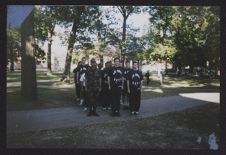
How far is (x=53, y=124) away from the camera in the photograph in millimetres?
8820

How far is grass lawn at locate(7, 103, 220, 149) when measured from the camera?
27.9 ft

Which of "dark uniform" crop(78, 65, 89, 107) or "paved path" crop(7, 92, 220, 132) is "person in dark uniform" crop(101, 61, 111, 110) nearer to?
"paved path" crop(7, 92, 220, 132)

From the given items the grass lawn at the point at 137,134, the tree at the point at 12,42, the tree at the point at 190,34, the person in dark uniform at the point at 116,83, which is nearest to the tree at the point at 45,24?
the tree at the point at 12,42

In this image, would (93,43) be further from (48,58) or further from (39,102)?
(39,102)

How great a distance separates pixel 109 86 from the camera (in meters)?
9.59

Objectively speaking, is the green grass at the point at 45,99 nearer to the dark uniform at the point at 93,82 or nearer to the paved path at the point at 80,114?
the paved path at the point at 80,114

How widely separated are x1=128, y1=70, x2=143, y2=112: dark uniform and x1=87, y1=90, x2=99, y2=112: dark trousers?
821mm

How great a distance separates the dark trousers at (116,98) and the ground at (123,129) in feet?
1.37

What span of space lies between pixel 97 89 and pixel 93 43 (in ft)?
3.59

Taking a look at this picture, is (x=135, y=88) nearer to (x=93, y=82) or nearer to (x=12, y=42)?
(x=93, y=82)

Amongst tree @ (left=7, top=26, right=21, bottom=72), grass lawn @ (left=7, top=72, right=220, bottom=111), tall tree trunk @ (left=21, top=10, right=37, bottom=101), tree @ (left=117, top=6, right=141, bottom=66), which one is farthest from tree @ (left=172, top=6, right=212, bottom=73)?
tree @ (left=7, top=26, right=21, bottom=72)

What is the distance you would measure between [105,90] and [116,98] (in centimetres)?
42

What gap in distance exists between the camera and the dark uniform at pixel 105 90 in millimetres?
Answer: 9383

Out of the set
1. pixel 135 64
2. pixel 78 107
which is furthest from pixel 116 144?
pixel 135 64
